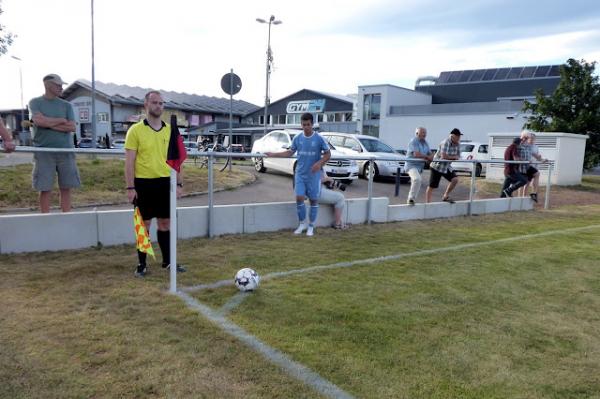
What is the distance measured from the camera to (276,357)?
3016mm

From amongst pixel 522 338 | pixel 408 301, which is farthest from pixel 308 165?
pixel 522 338

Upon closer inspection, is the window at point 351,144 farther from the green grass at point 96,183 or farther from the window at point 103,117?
the window at point 103,117

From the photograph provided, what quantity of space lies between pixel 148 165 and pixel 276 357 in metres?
2.42

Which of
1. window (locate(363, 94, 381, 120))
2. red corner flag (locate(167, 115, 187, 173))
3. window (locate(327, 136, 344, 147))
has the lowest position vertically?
red corner flag (locate(167, 115, 187, 173))

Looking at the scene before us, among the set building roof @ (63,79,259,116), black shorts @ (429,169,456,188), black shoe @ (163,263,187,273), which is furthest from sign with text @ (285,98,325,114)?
black shoe @ (163,263,187,273)

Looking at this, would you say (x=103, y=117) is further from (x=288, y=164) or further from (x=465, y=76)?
(x=288, y=164)

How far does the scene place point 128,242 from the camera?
19.2ft

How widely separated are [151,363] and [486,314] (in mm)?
2728

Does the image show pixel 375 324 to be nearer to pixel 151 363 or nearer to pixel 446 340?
pixel 446 340

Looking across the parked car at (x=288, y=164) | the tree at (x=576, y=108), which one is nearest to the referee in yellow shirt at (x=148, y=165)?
the parked car at (x=288, y=164)

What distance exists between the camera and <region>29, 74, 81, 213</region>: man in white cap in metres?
5.27

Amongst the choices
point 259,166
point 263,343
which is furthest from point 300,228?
point 259,166

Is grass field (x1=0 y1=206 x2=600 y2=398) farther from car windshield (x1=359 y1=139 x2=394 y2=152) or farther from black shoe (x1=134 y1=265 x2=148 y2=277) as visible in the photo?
car windshield (x1=359 y1=139 x2=394 y2=152)

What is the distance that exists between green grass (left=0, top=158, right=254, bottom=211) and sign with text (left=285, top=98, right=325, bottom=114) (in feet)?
136
